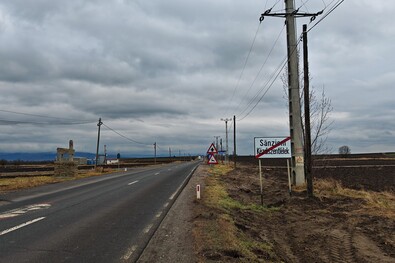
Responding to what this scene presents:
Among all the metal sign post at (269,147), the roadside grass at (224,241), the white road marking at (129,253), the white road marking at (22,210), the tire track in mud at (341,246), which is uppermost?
the metal sign post at (269,147)

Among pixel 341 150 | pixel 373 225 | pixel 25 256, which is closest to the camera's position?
pixel 25 256

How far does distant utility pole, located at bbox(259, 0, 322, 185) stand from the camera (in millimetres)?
20812

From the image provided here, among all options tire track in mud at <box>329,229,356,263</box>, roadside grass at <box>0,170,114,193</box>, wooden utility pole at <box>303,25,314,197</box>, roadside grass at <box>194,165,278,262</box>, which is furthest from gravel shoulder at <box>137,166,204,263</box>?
roadside grass at <box>0,170,114,193</box>

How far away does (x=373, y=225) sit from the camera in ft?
34.6

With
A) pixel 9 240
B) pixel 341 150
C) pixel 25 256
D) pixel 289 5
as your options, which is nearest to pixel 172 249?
pixel 25 256

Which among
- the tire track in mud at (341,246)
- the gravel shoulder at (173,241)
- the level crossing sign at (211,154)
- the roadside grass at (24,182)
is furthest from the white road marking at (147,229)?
the roadside grass at (24,182)

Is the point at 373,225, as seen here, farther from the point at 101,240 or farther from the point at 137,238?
the point at 101,240

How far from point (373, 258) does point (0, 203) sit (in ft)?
43.4

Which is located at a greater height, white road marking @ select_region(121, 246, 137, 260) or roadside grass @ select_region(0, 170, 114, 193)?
roadside grass @ select_region(0, 170, 114, 193)

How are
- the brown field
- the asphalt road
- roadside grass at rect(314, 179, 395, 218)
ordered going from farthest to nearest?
1. roadside grass at rect(314, 179, 395, 218)
2. the brown field
3. the asphalt road

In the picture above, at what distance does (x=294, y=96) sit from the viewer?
839 inches

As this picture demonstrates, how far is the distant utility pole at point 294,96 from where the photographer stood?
68.3ft

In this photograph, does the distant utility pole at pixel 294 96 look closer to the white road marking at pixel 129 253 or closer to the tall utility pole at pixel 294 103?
the tall utility pole at pixel 294 103

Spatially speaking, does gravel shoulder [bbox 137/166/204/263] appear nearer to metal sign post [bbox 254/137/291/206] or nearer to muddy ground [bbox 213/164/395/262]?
muddy ground [bbox 213/164/395/262]
